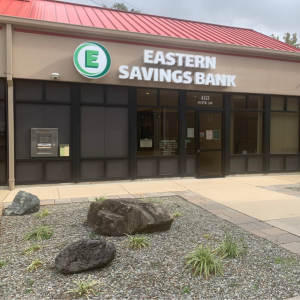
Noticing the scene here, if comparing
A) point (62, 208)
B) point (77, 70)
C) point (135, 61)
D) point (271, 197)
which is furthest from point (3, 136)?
point (271, 197)

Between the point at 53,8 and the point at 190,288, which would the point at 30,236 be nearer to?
the point at 190,288

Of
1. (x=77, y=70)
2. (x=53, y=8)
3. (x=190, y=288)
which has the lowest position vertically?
(x=190, y=288)

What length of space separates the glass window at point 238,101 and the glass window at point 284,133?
1313 millimetres

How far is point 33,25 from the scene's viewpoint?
26.7ft

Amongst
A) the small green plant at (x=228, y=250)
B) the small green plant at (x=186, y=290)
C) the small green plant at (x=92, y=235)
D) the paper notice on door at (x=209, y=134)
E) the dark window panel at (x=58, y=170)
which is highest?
the paper notice on door at (x=209, y=134)

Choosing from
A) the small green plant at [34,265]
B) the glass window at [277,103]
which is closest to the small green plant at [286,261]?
the small green plant at [34,265]

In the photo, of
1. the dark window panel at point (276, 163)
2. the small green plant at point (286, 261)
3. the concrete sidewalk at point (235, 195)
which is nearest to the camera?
the small green plant at point (286, 261)

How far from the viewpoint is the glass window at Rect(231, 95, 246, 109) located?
10586mm

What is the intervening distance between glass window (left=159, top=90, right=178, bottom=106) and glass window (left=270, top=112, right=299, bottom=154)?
3.90 metres

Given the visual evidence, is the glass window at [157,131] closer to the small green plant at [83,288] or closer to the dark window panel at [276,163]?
the dark window panel at [276,163]

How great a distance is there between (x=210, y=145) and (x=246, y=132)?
1540 mm

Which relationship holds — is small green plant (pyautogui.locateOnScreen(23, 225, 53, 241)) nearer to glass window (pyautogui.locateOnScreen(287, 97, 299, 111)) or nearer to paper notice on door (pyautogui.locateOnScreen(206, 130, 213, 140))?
paper notice on door (pyautogui.locateOnScreen(206, 130, 213, 140))

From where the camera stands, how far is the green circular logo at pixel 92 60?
28.1 feet

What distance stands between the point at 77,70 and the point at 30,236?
5.49m
